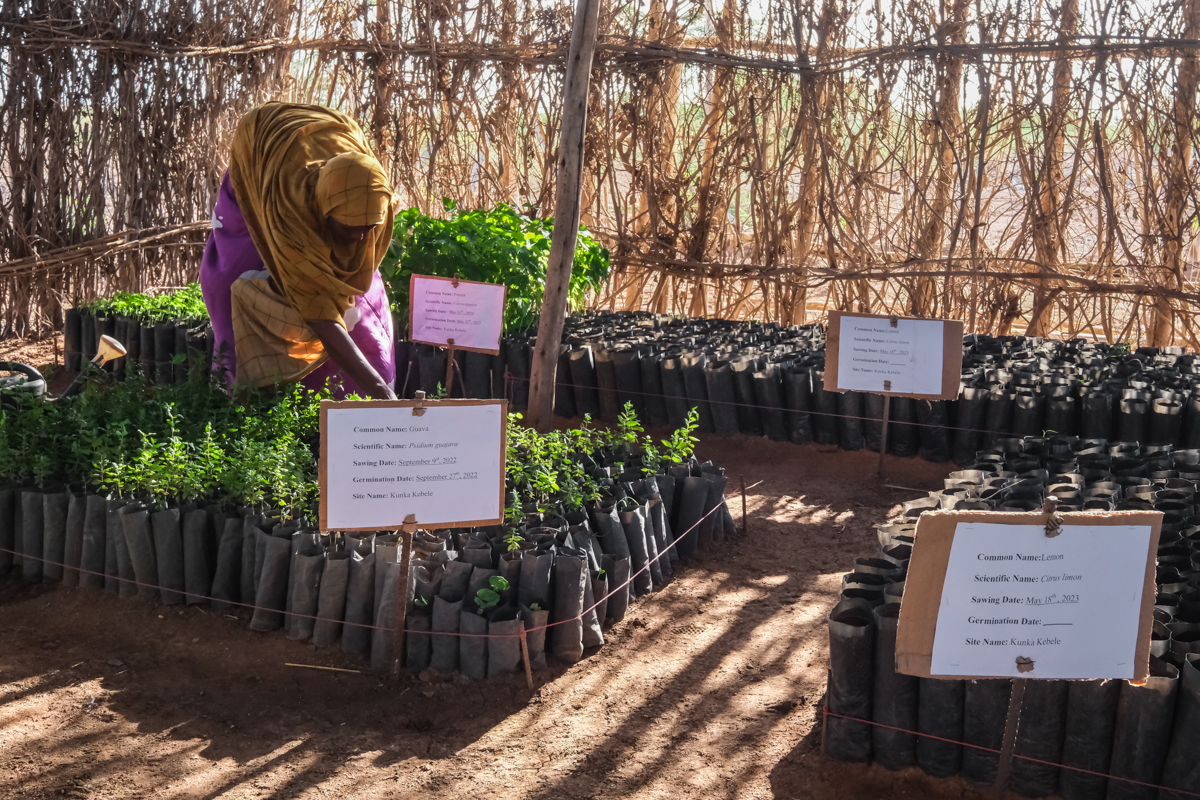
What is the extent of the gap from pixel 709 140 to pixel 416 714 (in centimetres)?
603

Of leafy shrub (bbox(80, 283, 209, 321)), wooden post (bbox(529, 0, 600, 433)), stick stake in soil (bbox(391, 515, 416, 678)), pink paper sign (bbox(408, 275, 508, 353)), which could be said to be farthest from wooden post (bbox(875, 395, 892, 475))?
leafy shrub (bbox(80, 283, 209, 321))

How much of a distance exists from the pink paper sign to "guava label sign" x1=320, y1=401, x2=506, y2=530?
207 cm

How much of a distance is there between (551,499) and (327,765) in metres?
1.32

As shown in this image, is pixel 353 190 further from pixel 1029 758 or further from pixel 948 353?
pixel 1029 758

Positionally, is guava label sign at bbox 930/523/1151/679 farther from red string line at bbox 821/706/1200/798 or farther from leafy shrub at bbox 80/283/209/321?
leafy shrub at bbox 80/283/209/321

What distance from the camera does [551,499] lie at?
356cm

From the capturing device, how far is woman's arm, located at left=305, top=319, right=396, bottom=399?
13.0ft

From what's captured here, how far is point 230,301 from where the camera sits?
4.60 metres

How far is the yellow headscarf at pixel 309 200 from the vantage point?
12.9ft

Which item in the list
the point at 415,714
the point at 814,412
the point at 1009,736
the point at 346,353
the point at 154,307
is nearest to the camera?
the point at 1009,736

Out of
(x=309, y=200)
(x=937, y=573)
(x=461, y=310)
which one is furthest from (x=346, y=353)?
(x=937, y=573)

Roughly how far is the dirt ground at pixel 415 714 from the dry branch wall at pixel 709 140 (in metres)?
4.29

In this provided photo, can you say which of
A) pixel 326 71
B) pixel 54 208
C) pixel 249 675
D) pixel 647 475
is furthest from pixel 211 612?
pixel 326 71

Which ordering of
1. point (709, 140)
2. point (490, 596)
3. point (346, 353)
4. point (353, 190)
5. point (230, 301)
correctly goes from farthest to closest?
point (709, 140) < point (230, 301) < point (346, 353) < point (353, 190) < point (490, 596)
